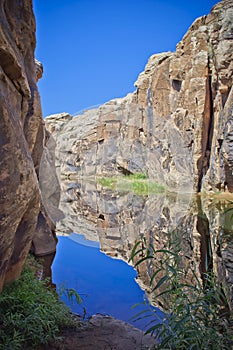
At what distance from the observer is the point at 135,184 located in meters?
30.9

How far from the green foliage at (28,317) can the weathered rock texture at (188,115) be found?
13341mm

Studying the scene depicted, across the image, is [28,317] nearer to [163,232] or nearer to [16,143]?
[16,143]

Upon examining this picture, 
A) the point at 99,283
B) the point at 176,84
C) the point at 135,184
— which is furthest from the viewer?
the point at 135,184

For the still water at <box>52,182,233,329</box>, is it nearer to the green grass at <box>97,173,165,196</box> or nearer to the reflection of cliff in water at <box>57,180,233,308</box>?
the reflection of cliff in water at <box>57,180,233,308</box>

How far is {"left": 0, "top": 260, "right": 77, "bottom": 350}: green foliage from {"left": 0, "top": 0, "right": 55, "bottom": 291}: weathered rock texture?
25 centimetres

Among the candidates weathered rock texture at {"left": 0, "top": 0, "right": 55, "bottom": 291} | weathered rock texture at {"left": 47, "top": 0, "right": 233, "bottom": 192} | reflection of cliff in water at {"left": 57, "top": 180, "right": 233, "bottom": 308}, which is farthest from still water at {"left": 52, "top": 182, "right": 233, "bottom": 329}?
weathered rock texture at {"left": 47, "top": 0, "right": 233, "bottom": 192}

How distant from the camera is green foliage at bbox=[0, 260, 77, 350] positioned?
272 cm

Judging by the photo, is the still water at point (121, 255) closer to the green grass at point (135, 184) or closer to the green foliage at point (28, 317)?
the green foliage at point (28, 317)

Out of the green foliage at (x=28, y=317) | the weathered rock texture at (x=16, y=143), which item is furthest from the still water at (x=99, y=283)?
the weathered rock texture at (x=16, y=143)

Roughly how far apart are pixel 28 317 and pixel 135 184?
2816 cm

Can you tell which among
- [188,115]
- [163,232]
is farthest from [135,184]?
[163,232]

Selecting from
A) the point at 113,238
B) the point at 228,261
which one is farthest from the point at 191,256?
the point at 113,238

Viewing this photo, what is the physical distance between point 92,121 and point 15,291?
4365 cm

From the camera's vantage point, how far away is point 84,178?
45.6m
